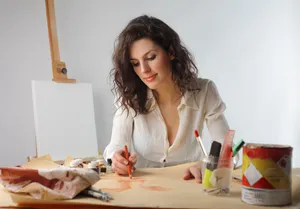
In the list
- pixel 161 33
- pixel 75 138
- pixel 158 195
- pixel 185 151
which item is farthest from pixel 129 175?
pixel 75 138

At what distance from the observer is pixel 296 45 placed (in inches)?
79.4

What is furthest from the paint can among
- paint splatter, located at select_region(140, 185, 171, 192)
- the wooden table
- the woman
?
the woman

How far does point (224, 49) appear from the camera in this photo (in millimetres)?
2117

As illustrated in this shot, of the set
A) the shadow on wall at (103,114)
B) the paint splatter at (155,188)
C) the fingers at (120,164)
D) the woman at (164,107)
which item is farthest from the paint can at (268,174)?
the shadow on wall at (103,114)

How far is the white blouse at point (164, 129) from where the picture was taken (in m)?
1.18

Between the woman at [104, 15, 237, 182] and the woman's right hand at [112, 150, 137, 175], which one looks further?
the woman at [104, 15, 237, 182]

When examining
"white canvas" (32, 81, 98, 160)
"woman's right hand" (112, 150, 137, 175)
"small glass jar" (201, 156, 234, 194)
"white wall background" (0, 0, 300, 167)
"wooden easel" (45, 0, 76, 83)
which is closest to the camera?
"small glass jar" (201, 156, 234, 194)

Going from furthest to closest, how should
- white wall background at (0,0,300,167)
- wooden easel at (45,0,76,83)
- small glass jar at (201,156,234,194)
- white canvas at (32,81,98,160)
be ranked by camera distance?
white wall background at (0,0,300,167) → wooden easel at (45,0,76,83) → white canvas at (32,81,98,160) → small glass jar at (201,156,234,194)

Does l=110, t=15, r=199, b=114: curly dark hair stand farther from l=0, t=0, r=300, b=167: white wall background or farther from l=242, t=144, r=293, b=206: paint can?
l=0, t=0, r=300, b=167: white wall background

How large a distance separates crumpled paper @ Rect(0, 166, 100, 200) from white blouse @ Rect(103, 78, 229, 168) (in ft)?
1.70

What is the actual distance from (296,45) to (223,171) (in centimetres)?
156

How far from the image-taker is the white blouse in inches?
46.6

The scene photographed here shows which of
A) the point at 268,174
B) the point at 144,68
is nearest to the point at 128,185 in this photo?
the point at 268,174

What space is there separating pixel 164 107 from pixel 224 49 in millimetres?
1030
